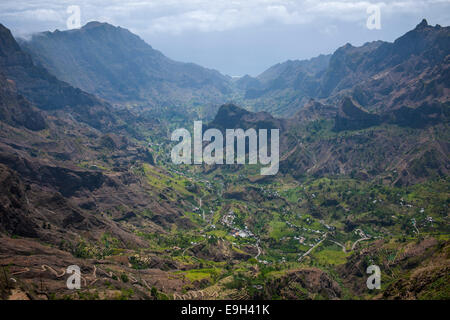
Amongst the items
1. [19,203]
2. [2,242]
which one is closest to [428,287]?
[2,242]

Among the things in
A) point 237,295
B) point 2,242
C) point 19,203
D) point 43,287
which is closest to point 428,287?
point 237,295

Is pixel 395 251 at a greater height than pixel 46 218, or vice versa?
pixel 46 218

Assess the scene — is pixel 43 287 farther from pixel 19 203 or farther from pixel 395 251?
pixel 395 251

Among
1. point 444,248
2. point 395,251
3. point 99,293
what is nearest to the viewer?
point 99,293

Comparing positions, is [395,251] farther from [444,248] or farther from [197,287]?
[197,287]

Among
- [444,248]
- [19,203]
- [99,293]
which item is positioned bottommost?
[99,293]
